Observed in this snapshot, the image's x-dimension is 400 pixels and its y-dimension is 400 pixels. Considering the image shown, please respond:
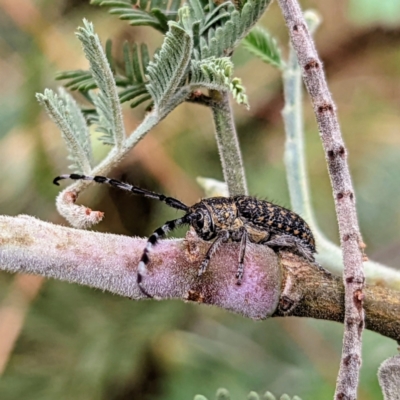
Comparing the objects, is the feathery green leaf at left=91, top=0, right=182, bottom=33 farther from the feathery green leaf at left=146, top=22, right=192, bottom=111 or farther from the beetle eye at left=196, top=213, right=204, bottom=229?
the beetle eye at left=196, top=213, right=204, bottom=229

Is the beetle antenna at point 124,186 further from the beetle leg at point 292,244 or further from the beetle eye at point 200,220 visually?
the beetle leg at point 292,244

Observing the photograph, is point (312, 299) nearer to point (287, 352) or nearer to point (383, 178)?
point (287, 352)

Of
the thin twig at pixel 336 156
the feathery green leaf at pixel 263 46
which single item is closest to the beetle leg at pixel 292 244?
the thin twig at pixel 336 156

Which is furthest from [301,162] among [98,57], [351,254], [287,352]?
[287,352]

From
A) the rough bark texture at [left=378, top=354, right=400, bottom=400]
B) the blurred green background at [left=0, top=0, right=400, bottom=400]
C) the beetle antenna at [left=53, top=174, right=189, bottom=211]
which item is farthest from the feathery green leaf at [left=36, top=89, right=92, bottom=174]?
the blurred green background at [left=0, top=0, right=400, bottom=400]

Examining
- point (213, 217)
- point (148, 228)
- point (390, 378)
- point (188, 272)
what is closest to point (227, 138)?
point (213, 217)

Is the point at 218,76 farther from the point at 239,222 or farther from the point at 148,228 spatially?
the point at 148,228
